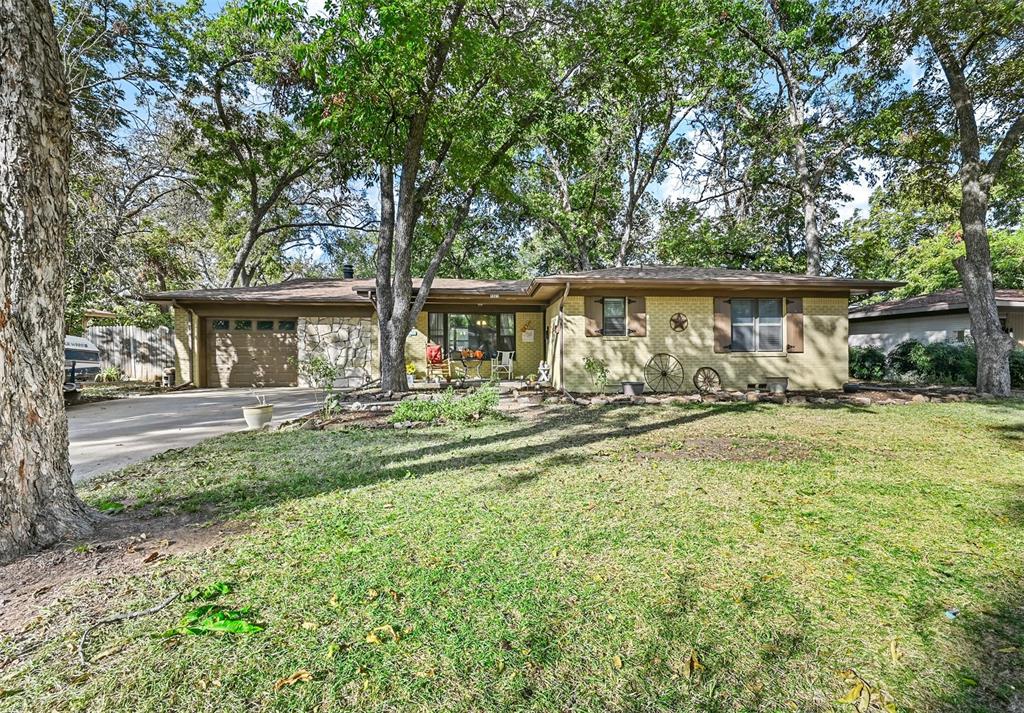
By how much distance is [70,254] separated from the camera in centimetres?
1084

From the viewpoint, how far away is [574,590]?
7.95ft

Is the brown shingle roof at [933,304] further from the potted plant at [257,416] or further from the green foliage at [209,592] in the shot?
the green foliage at [209,592]

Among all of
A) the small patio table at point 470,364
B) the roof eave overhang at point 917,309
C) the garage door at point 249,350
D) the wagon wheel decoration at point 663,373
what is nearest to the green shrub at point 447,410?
the wagon wheel decoration at point 663,373

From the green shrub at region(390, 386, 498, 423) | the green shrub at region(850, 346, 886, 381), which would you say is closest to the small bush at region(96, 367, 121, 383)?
the green shrub at region(390, 386, 498, 423)

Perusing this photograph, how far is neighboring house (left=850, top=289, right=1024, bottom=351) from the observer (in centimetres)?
1438

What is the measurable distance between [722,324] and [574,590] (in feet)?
34.3

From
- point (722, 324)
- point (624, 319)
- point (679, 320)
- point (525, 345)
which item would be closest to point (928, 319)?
point (722, 324)

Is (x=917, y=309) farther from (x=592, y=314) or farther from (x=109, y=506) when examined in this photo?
(x=109, y=506)

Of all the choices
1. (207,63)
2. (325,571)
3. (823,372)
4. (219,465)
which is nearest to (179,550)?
(325,571)

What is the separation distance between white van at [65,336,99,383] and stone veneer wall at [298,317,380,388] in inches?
267

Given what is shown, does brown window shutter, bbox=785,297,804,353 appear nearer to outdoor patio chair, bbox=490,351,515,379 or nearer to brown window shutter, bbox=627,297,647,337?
brown window shutter, bbox=627,297,647,337

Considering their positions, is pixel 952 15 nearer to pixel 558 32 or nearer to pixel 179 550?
pixel 558 32

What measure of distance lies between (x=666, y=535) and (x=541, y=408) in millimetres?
5862

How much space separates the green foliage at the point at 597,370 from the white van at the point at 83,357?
49.4ft
